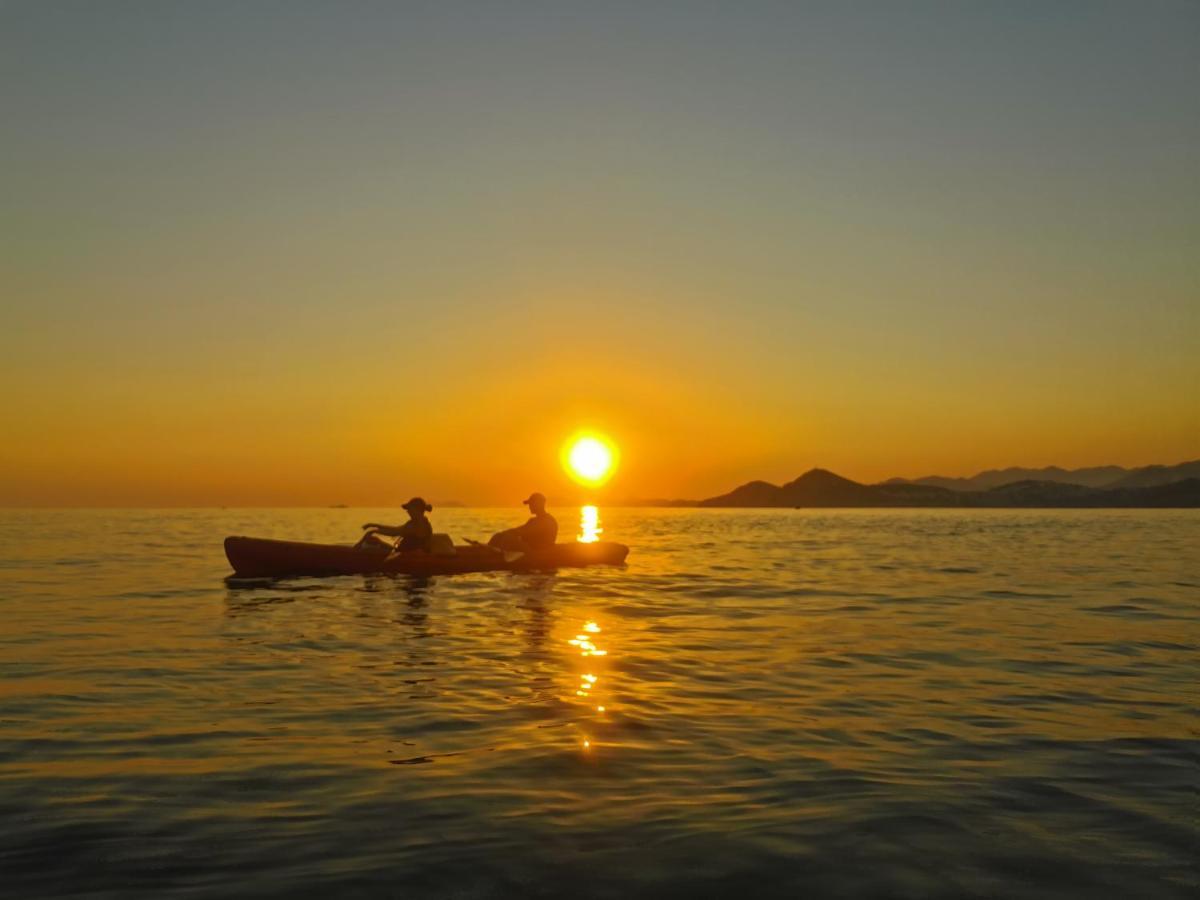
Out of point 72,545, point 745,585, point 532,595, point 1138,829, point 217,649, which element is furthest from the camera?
point 72,545

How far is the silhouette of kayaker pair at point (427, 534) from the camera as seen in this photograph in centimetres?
2350

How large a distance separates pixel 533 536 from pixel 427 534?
139 inches

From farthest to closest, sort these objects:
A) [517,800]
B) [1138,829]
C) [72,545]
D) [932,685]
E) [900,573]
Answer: [72,545] < [900,573] < [932,685] < [517,800] < [1138,829]

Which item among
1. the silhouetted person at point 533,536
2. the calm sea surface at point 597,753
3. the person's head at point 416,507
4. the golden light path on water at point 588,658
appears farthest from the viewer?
the silhouetted person at point 533,536

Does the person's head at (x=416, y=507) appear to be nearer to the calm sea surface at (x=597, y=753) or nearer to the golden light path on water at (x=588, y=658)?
the calm sea surface at (x=597, y=753)

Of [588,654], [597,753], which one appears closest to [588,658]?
[588,654]

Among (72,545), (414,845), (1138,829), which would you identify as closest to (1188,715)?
(1138,829)

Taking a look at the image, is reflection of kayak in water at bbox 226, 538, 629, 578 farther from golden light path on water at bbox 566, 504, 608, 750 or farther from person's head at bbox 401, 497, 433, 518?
golden light path on water at bbox 566, 504, 608, 750

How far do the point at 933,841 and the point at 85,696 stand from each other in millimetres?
8822

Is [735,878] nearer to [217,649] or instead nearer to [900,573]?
[217,649]

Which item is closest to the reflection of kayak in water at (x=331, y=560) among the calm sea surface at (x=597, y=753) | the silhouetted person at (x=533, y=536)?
the silhouetted person at (x=533, y=536)

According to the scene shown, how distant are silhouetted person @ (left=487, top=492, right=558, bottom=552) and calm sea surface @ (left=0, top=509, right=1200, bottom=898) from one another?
8663 millimetres

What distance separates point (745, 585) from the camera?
24.1 metres

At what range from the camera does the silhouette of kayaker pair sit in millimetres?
23500
